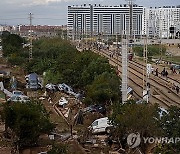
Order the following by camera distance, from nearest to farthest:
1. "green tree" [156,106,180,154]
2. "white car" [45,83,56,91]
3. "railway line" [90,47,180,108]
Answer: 1. "green tree" [156,106,180,154]
2. "railway line" [90,47,180,108]
3. "white car" [45,83,56,91]

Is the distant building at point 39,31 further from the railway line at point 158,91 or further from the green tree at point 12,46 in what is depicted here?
the railway line at point 158,91

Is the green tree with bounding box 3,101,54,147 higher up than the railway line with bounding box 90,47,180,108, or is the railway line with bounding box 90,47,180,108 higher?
the green tree with bounding box 3,101,54,147

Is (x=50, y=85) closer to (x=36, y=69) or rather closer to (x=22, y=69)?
(x=36, y=69)

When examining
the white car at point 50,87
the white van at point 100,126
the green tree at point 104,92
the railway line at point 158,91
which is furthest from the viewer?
the white car at point 50,87

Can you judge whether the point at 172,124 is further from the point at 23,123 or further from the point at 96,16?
the point at 96,16

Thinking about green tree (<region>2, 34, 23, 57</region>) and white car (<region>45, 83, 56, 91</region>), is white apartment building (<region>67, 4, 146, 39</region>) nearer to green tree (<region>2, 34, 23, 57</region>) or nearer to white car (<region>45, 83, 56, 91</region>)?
green tree (<region>2, 34, 23, 57</region>)

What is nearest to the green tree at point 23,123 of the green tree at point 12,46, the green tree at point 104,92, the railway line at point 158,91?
the green tree at point 104,92

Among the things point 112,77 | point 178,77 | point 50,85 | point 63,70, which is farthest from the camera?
point 178,77

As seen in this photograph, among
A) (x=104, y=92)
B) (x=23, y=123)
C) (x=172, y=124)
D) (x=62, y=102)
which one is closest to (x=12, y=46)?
(x=62, y=102)

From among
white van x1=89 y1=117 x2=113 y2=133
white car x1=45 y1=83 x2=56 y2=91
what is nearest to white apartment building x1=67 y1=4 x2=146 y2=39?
white car x1=45 y1=83 x2=56 y2=91

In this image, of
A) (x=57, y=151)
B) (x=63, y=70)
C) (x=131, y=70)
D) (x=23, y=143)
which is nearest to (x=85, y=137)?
(x=23, y=143)

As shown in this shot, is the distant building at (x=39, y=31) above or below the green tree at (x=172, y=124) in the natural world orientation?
above
